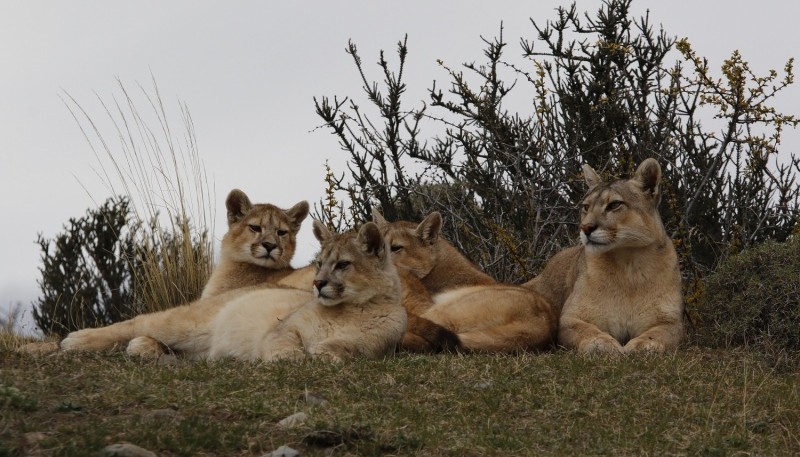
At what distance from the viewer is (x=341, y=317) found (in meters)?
9.62

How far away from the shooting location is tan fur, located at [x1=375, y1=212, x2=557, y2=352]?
1045 cm

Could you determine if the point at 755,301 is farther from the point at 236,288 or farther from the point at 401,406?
the point at 401,406

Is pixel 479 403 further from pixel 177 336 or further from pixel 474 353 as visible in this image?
pixel 177 336

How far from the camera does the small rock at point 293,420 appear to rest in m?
7.00

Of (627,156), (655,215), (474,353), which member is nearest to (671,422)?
(474,353)

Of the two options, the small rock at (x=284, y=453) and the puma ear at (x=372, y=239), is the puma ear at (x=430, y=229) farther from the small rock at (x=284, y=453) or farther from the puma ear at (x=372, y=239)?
the small rock at (x=284, y=453)

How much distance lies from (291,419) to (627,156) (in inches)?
359

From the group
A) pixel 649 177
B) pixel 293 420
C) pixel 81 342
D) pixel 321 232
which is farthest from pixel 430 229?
pixel 293 420

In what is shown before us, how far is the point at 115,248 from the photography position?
17.9 meters

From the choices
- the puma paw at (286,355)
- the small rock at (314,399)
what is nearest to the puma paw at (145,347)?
the puma paw at (286,355)

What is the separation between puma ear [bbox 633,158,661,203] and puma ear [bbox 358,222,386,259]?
280cm

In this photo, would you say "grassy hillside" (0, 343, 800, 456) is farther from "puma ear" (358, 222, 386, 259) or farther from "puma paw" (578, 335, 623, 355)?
"puma ear" (358, 222, 386, 259)

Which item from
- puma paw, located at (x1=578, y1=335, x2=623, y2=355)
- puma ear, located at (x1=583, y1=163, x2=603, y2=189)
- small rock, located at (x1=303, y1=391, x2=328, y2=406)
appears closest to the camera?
small rock, located at (x1=303, y1=391, x2=328, y2=406)

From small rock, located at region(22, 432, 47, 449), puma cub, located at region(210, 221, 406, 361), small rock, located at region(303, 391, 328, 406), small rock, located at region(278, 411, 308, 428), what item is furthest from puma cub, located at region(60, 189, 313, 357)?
small rock, located at region(22, 432, 47, 449)
